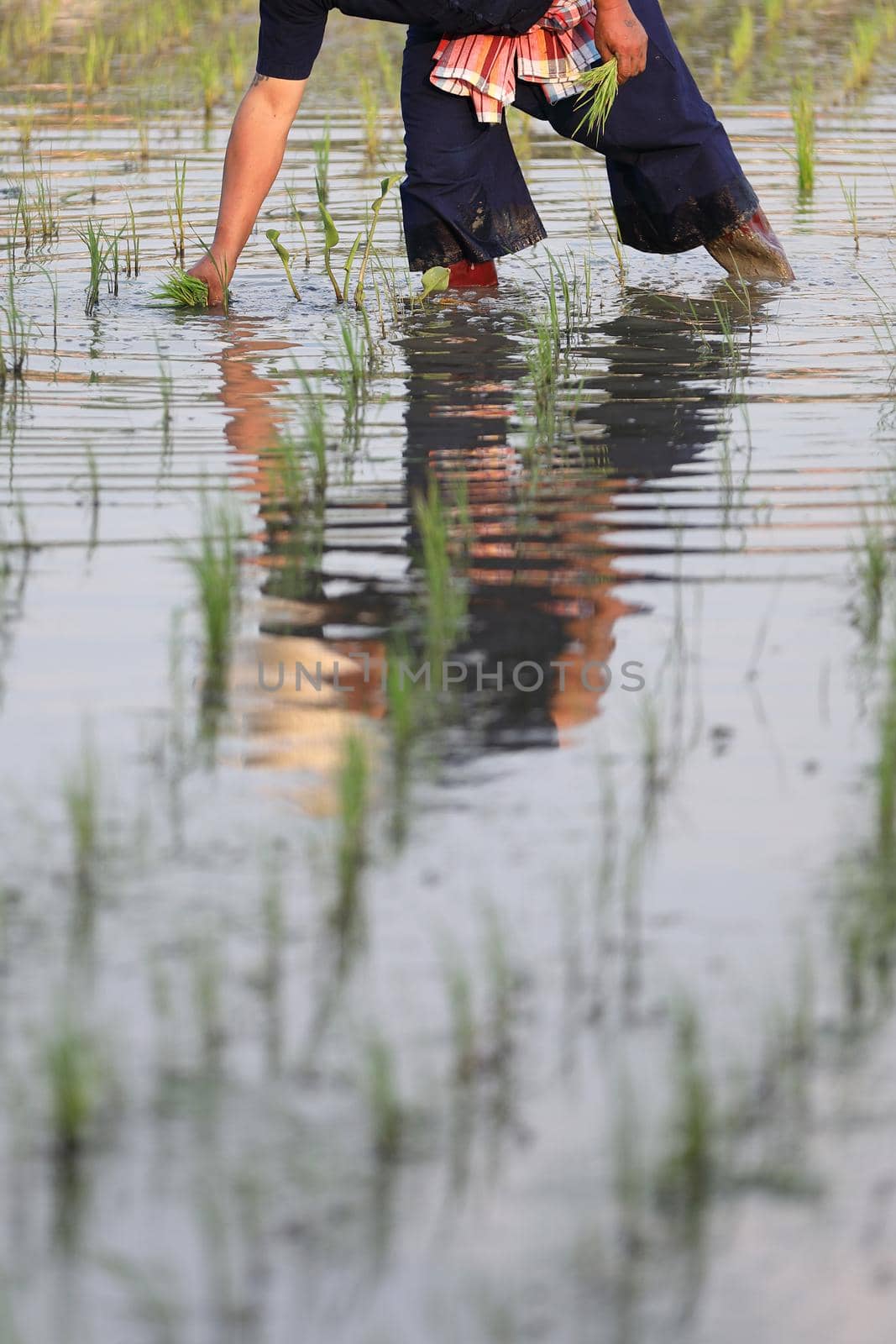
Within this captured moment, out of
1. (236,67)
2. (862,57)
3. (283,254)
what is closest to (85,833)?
(283,254)

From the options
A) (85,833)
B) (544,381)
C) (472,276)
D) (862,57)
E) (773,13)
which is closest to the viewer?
(85,833)

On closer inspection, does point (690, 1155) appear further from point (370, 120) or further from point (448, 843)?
point (370, 120)

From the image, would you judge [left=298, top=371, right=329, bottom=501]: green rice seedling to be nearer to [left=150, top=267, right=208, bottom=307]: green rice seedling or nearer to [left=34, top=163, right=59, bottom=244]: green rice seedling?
[left=150, top=267, right=208, bottom=307]: green rice seedling

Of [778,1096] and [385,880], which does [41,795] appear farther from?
[778,1096]

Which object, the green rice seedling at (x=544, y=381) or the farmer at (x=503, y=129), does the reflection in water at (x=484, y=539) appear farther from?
the farmer at (x=503, y=129)

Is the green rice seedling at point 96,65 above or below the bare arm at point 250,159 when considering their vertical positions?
above

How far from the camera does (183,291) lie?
14.8 ft

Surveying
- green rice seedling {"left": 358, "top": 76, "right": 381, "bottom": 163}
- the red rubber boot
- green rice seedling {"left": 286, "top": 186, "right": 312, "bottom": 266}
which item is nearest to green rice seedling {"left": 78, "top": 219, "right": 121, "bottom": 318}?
green rice seedling {"left": 286, "top": 186, "right": 312, "bottom": 266}

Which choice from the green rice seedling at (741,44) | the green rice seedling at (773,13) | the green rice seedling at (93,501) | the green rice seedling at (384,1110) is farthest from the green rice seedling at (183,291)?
the green rice seedling at (773,13)

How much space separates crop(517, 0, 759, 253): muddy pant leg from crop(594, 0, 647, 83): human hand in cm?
13

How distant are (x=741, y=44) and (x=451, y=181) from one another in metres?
5.16

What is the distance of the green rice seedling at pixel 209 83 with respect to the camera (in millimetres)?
7871

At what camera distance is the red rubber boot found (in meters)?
A: 4.80

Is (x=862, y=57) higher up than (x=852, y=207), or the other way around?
(x=862, y=57)
